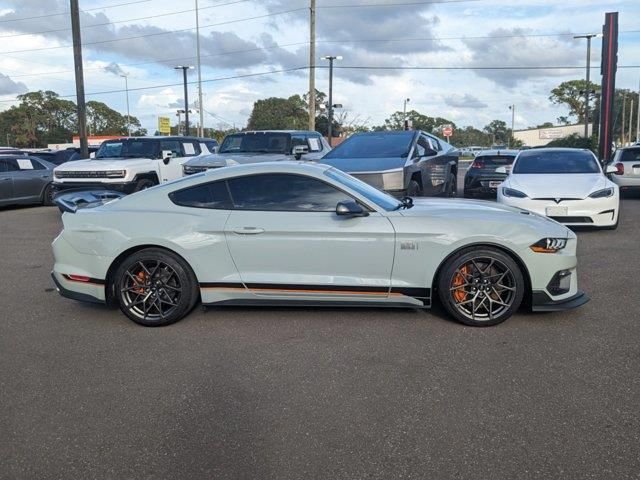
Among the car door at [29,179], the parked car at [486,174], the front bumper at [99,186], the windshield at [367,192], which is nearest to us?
the windshield at [367,192]

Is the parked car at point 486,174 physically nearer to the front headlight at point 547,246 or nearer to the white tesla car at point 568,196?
the white tesla car at point 568,196

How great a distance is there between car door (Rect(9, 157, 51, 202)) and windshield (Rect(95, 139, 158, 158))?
2.56 meters

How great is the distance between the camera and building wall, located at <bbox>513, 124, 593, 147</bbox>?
297ft

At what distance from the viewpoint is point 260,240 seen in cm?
509

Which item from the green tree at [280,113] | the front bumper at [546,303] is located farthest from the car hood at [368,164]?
the green tree at [280,113]

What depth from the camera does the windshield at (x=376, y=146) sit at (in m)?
10.7

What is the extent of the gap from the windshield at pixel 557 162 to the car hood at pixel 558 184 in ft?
1.36

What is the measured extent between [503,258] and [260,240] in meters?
2.05

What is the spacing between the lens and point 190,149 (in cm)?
1550

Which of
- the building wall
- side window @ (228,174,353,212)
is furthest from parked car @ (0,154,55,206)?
the building wall

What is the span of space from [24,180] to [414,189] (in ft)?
35.8

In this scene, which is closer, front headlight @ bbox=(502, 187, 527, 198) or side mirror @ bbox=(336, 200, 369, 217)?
side mirror @ bbox=(336, 200, 369, 217)

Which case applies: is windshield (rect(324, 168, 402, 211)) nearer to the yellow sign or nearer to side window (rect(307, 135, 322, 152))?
side window (rect(307, 135, 322, 152))

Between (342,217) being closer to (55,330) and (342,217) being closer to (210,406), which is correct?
(210,406)
